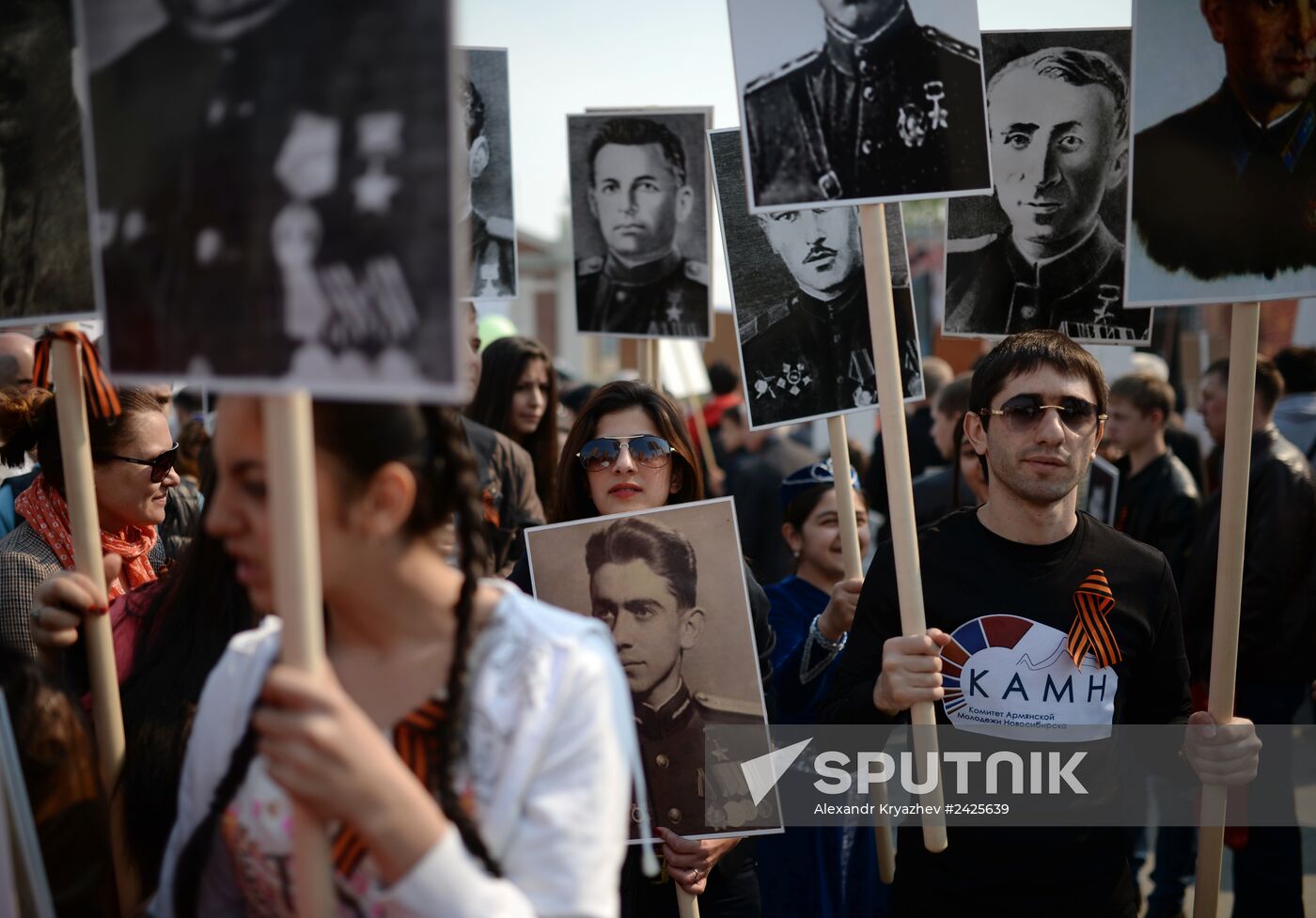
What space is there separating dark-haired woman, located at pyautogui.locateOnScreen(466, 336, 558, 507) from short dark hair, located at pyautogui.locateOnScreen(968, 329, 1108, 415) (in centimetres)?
268

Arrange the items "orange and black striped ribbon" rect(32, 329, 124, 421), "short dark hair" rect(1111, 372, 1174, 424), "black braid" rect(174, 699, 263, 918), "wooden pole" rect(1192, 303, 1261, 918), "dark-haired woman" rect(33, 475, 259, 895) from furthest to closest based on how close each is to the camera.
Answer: "short dark hair" rect(1111, 372, 1174, 424)
"wooden pole" rect(1192, 303, 1261, 918)
"orange and black striped ribbon" rect(32, 329, 124, 421)
"dark-haired woman" rect(33, 475, 259, 895)
"black braid" rect(174, 699, 263, 918)

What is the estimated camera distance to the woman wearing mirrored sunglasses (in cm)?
315

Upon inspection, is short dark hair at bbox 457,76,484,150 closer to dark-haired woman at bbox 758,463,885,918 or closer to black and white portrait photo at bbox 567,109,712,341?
black and white portrait photo at bbox 567,109,712,341

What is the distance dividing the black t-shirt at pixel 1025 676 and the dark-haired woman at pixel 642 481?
0.42 meters

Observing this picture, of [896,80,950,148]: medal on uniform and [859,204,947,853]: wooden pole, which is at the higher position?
[896,80,950,148]: medal on uniform

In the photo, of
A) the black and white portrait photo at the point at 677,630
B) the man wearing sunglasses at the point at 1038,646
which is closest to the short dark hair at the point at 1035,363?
the man wearing sunglasses at the point at 1038,646

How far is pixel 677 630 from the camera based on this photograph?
116 inches

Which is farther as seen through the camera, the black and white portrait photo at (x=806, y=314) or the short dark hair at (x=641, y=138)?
the short dark hair at (x=641, y=138)

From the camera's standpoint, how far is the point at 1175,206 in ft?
10.1

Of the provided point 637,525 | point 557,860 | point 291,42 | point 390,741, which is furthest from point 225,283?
point 637,525

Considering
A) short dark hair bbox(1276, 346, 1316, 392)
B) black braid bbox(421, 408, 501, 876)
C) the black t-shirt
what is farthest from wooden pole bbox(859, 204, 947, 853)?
short dark hair bbox(1276, 346, 1316, 392)

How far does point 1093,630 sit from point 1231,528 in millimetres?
437

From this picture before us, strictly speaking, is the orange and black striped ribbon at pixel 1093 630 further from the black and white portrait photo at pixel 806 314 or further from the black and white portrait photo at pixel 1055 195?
the black and white portrait photo at pixel 1055 195

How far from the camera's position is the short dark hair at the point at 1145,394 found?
247 inches
